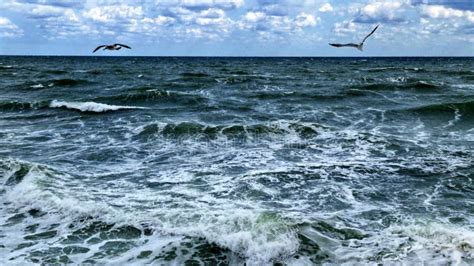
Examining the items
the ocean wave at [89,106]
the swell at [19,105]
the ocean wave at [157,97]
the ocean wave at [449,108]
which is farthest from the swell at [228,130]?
the swell at [19,105]

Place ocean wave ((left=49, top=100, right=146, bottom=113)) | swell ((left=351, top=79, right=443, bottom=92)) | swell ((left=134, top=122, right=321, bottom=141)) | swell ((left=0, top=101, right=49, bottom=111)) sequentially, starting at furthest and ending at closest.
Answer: swell ((left=351, top=79, right=443, bottom=92)) < swell ((left=0, top=101, right=49, bottom=111)) < ocean wave ((left=49, top=100, right=146, bottom=113)) < swell ((left=134, top=122, right=321, bottom=141))

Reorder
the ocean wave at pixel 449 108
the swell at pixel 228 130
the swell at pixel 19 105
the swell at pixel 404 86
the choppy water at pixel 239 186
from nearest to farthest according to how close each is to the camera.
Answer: the choppy water at pixel 239 186 → the swell at pixel 228 130 → the ocean wave at pixel 449 108 → the swell at pixel 19 105 → the swell at pixel 404 86

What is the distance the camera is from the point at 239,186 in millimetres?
11297

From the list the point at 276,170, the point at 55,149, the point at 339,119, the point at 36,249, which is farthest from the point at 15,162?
the point at 339,119

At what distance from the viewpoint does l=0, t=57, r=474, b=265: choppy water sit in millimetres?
7980

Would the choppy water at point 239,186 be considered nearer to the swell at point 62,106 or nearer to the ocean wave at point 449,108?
the ocean wave at point 449,108

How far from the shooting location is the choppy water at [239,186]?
798 cm

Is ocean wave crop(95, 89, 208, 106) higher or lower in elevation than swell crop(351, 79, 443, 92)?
lower

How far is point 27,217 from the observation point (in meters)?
9.55

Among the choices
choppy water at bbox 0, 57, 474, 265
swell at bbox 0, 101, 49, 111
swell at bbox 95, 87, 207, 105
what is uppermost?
swell at bbox 95, 87, 207, 105

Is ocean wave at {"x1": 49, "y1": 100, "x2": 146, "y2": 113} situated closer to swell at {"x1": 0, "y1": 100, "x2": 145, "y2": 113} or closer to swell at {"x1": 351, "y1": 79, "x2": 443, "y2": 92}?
swell at {"x1": 0, "y1": 100, "x2": 145, "y2": 113}

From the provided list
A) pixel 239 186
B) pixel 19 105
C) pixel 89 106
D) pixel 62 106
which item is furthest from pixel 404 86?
pixel 239 186

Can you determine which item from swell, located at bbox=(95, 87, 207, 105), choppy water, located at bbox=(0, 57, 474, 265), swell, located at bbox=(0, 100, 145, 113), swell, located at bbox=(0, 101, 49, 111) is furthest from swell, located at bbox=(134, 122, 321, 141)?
swell, located at bbox=(0, 101, 49, 111)

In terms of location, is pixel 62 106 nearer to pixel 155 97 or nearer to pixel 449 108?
pixel 155 97
